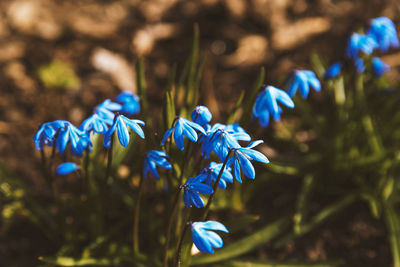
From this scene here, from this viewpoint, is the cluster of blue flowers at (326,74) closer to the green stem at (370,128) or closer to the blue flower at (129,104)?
the green stem at (370,128)

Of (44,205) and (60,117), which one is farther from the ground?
(60,117)

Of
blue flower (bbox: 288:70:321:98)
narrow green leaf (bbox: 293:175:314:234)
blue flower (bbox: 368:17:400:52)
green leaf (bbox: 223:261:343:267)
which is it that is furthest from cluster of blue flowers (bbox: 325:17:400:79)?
green leaf (bbox: 223:261:343:267)

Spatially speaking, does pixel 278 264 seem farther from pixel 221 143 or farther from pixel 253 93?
pixel 221 143

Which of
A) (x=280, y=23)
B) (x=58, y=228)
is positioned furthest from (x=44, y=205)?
(x=280, y=23)

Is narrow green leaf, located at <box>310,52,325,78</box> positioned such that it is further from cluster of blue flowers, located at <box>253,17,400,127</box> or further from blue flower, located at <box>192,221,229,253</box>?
blue flower, located at <box>192,221,229,253</box>

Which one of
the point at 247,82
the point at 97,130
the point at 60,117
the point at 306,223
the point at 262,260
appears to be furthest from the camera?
the point at 247,82

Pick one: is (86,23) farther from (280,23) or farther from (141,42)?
(280,23)
